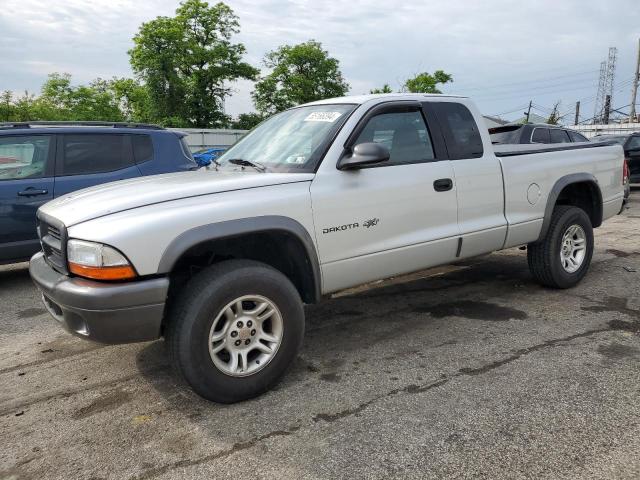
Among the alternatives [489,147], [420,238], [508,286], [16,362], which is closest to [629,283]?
[508,286]

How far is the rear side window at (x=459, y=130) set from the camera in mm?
4211

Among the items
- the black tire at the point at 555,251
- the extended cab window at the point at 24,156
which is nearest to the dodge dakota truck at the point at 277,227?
the black tire at the point at 555,251

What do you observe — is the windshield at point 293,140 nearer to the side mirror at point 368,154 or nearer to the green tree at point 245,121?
the side mirror at point 368,154

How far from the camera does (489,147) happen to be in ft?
14.6

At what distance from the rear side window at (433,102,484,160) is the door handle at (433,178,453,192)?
0.76 ft

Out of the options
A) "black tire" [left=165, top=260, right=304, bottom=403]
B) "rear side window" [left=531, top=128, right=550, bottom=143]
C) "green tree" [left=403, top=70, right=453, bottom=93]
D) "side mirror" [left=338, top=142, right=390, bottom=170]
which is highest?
"green tree" [left=403, top=70, right=453, bottom=93]

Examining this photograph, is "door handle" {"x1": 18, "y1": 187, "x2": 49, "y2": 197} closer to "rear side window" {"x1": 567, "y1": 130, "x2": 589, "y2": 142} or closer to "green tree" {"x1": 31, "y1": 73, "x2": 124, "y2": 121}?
"rear side window" {"x1": 567, "y1": 130, "x2": 589, "y2": 142}

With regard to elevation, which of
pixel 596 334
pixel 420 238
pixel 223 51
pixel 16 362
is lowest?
pixel 16 362

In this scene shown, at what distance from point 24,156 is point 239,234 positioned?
423 cm

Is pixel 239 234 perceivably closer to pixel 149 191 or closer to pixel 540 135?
pixel 149 191

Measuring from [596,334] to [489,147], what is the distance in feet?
5.60

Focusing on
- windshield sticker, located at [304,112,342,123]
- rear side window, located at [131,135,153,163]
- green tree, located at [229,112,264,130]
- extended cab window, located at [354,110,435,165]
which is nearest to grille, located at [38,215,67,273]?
windshield sticker, located at [304,112,342,123]

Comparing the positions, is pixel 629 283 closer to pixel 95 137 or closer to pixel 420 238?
pixel 420 238

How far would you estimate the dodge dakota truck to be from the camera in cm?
280
